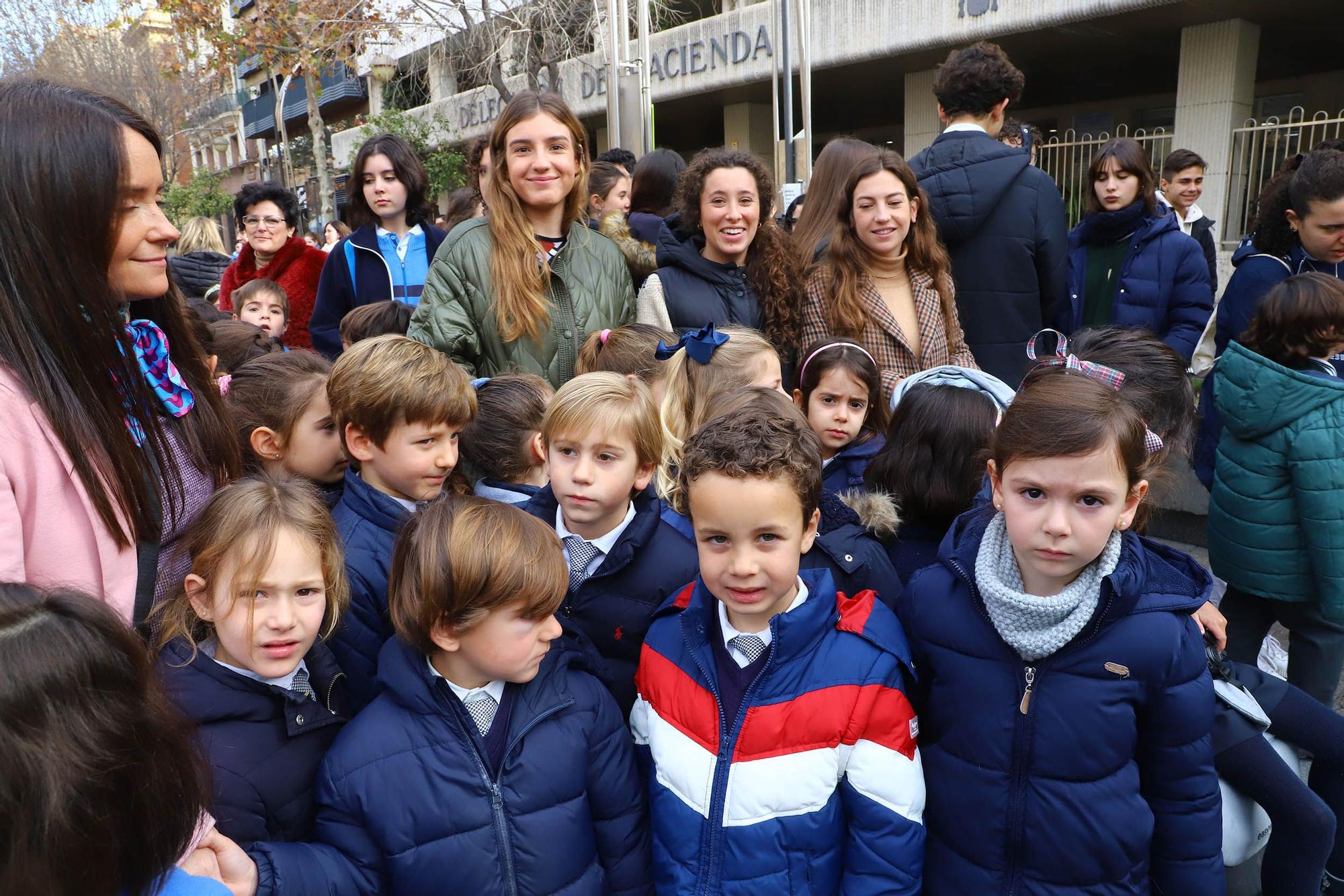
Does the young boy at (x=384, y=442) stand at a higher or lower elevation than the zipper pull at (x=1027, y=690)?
higher

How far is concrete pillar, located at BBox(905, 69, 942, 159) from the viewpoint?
1496 centimetres

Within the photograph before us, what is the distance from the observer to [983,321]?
361 cm

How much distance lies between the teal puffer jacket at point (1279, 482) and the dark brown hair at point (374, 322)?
318cm

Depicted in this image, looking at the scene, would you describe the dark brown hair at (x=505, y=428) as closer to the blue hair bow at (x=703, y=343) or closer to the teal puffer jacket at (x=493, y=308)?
the teal puffer jacket at (x=493, y=308)

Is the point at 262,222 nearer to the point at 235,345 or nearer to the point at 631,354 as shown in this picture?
the point at 235,345

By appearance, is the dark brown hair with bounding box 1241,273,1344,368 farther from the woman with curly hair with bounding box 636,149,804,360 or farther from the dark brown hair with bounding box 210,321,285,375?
the dark brown hair with bounding box 210,321,285,375

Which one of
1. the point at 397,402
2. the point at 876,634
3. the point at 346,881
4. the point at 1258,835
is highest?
the point at 397,402

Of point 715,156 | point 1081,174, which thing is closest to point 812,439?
point 715,156

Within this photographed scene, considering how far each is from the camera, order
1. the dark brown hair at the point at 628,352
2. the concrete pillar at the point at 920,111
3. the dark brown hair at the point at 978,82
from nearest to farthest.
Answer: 1. the dark brown hair at the point at 628,352
2. the dark brown hair at the point at 978,82
3. the concrete pillar at the point at 920,111

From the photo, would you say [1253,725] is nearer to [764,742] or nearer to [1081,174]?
[764,742]

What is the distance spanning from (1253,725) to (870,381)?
1.39 m

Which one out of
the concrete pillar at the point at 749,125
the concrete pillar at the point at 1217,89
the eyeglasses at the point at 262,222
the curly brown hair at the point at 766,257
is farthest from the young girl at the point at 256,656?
the concrete pillar at the point at 749,125

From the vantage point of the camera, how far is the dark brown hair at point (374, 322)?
382 centimetres

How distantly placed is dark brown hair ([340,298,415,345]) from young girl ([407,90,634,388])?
780 mm
